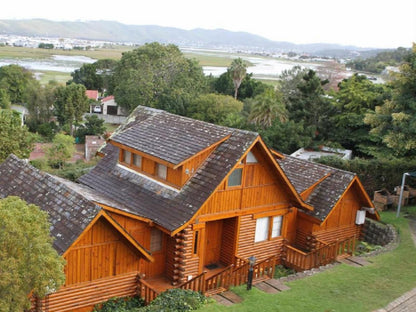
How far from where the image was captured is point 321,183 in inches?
1007

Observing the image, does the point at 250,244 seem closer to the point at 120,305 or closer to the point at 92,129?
the point at 120,305

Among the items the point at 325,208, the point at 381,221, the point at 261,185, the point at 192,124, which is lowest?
the point at 381,221

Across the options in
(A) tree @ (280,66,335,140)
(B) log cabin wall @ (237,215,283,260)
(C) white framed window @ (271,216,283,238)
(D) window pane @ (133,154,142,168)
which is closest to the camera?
(B) log cabin wall @ (237,215,283,260)

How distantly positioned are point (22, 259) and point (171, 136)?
11530mm

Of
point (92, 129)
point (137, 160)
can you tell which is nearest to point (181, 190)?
point (137, 160)

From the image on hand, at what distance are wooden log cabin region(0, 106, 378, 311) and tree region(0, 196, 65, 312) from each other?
3.81m

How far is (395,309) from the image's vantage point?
58.0 ft

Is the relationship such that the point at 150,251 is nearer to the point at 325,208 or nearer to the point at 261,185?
the point at 261,185

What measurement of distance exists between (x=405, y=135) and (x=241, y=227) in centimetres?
1389

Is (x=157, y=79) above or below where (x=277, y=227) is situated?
above

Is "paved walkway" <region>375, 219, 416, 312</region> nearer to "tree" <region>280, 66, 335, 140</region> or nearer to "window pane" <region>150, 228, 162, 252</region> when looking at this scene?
"window pane" <region>150, 228, 162, 252</region>

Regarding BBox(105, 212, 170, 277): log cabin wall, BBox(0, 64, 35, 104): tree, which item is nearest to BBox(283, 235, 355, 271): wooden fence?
BBox(105, 212, 170, 277): log cabin wall

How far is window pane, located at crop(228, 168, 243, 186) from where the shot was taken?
68.6 feet

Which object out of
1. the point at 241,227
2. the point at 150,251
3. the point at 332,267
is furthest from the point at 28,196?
the point at 332,267
